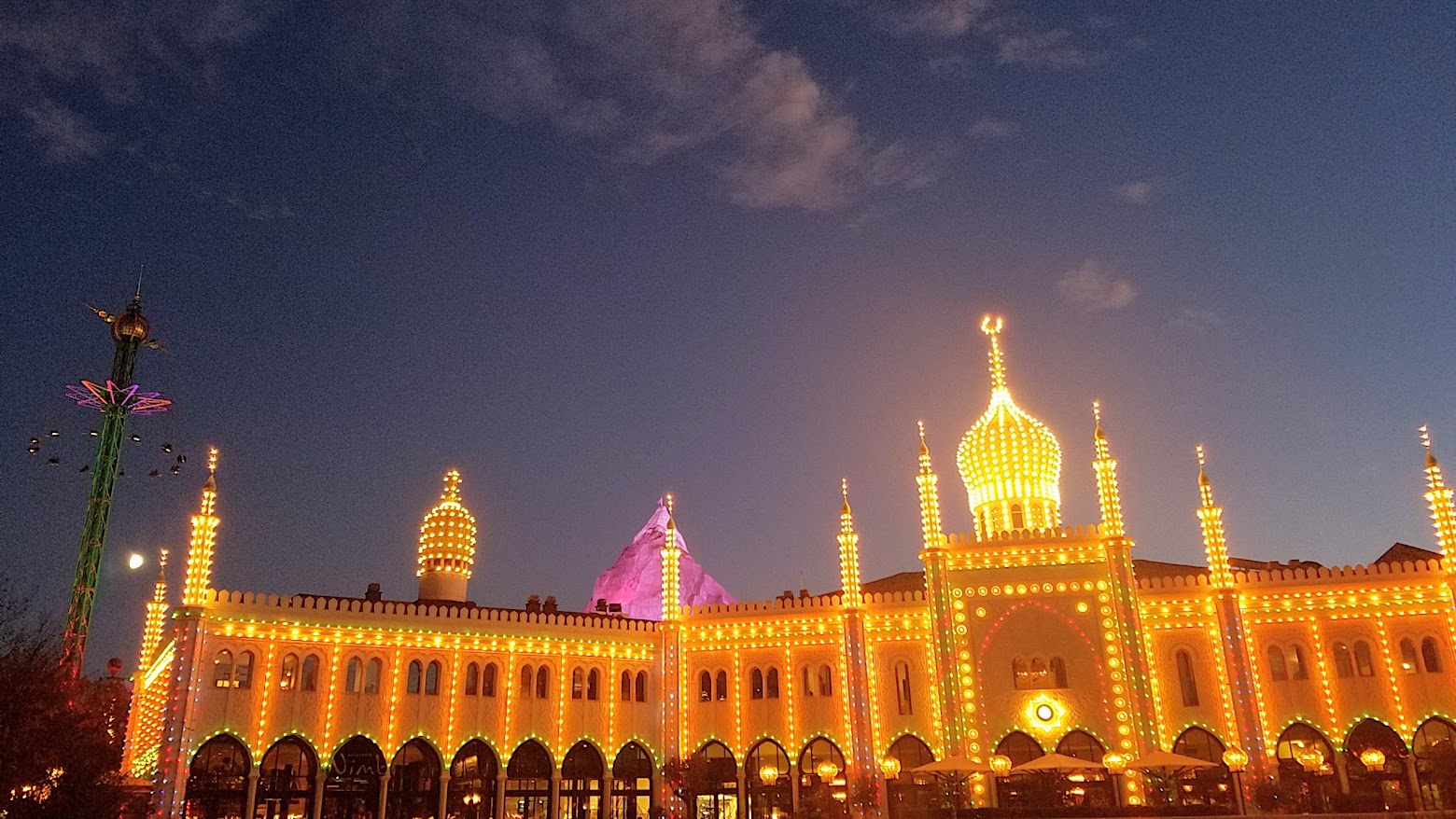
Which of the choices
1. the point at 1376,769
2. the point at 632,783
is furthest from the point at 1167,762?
the point at 632,783

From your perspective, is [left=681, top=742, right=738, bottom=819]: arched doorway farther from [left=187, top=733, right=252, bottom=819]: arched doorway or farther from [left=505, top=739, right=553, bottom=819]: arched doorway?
[left=187, top=733, right=252, bottom=819]: arched doorway

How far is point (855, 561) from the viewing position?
4341 cm

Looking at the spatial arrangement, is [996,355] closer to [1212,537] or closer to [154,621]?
[1212,537]

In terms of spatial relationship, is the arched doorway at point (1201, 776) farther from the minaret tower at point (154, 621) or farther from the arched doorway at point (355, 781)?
the minaret tower at point (154, 621)

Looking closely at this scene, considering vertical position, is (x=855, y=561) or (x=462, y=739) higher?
(x=855, y=561)

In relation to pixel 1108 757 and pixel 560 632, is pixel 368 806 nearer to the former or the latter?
pixel 560 632

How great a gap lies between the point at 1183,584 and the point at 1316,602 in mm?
4438

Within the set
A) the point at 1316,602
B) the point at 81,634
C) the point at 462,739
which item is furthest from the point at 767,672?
the point at 81,634

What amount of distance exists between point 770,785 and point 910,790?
5.46 m

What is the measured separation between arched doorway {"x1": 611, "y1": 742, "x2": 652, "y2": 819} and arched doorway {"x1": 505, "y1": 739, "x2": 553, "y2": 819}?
268cm

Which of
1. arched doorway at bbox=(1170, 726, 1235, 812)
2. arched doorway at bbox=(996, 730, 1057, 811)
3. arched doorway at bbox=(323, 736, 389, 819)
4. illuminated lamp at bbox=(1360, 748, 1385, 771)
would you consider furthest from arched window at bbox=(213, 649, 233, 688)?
illuminated lamp at bbox=(1360, 748, 1385, 771)

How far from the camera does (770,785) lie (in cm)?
4225

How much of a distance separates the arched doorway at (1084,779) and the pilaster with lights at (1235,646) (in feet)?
15.5

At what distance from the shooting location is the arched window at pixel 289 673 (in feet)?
126
